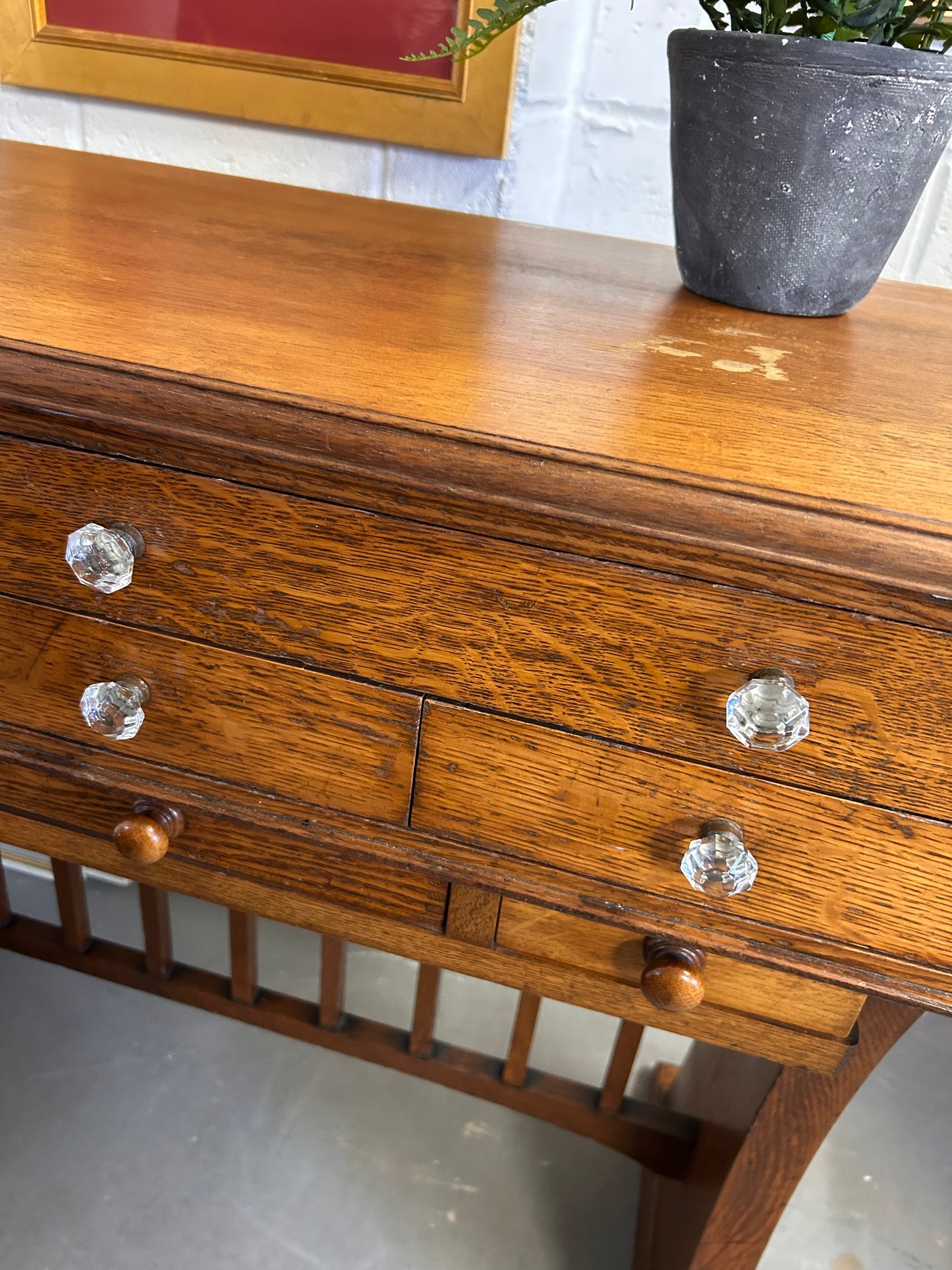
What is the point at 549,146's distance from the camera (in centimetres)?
85

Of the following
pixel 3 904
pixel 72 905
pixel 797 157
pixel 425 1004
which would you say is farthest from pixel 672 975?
pixel 3 904

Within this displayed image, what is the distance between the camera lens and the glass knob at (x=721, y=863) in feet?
1.34

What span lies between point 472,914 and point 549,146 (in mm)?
691

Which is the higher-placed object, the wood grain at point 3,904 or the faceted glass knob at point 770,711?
the faceted glass knob at point 770,711

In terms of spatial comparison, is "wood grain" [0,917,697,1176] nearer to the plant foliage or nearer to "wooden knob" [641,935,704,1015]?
"wooden knob" [641,935,704,1015]

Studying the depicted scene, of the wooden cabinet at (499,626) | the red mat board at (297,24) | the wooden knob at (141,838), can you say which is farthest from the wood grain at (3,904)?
the red mat board at (297,24)

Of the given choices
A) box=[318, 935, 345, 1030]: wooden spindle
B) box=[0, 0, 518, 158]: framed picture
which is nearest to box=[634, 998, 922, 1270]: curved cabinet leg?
box=[318, 935, 345, 1030]: wooden spindle

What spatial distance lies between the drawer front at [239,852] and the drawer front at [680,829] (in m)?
0.07

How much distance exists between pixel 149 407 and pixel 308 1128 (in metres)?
0.85

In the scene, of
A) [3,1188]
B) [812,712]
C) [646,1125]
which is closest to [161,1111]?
[3,1188]

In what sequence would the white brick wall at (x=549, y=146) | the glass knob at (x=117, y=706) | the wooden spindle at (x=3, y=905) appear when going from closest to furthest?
1. the glass knob at (x=117, y=706)
2. the white brick wall at (x=549, y=146)
3. the wooden spindle at (x=3, y=905)

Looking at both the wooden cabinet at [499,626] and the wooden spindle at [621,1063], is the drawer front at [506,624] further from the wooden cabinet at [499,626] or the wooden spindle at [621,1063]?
the wooden spindle at [621,1063]

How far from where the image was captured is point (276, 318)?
46 centimetres

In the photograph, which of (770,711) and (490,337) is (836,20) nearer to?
(490,337)
